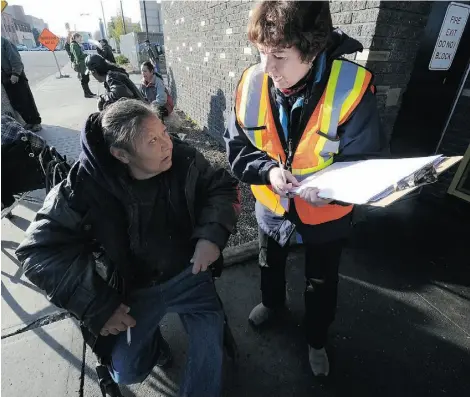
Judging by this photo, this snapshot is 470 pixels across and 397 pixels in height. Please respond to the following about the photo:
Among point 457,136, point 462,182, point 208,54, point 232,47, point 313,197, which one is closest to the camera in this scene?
point 313,197

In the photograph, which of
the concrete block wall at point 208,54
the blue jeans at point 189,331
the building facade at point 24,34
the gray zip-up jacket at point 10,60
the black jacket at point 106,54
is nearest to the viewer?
the blue jeans at point 189,331

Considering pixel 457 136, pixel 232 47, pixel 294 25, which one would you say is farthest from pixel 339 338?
pixel 232 47

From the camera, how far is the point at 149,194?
1.48m

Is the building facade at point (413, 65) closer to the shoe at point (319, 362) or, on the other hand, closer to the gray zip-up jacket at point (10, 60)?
the shoe at point (319, 362)

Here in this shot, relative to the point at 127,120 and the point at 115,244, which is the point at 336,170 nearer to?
the point at 127,120

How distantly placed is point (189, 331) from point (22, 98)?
727 centimetres

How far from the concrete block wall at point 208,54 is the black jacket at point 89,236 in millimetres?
3361

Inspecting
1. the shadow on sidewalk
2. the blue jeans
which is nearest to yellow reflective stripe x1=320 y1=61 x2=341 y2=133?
the blue jeans

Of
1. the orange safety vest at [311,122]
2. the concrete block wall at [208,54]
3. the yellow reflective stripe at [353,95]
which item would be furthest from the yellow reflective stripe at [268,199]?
the concrete block wall at [208,54]

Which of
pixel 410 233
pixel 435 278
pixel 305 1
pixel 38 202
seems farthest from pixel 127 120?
pixel 38 202

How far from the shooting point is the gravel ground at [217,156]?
318 centimetres

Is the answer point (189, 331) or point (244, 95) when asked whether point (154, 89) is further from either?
point (189, 331)

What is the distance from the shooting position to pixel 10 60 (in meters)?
6.04

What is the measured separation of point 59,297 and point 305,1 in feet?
5.28
